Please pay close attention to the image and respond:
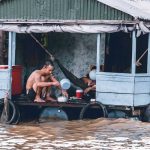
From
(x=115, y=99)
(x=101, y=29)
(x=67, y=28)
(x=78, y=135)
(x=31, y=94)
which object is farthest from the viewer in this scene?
(x=31, y=94)

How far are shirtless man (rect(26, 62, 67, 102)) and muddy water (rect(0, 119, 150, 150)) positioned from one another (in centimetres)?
93

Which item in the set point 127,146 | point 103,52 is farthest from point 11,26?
point 127,146

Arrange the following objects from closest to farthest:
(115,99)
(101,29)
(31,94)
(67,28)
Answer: (101,29)
(115,99)
(67,28)
(31,94)

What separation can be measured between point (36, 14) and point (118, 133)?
4.80 metres

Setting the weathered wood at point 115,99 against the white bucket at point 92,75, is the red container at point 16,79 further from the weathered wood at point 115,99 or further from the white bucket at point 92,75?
the weathered wood at point 115,99

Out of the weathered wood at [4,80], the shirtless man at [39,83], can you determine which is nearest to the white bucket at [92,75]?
the shirtless man at [39,83]

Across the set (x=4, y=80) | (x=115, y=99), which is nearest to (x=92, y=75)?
(x=115, y=99)

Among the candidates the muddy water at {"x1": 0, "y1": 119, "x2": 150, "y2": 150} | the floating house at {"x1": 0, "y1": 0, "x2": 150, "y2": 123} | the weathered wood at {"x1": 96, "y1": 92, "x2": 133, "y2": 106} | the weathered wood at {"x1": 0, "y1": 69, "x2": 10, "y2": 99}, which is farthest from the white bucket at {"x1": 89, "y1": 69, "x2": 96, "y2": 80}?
the weathered wood at {"x1": 0, "y1": 69, "x2": 10, "y2": 99}

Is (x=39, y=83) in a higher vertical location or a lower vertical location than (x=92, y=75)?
lower

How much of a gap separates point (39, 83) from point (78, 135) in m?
3.01

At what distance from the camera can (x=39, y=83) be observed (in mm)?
16094

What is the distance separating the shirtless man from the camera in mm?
16109

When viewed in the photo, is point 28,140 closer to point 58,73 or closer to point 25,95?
point 25,95

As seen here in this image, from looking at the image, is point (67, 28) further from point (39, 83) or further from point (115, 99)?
point (115, 99)
